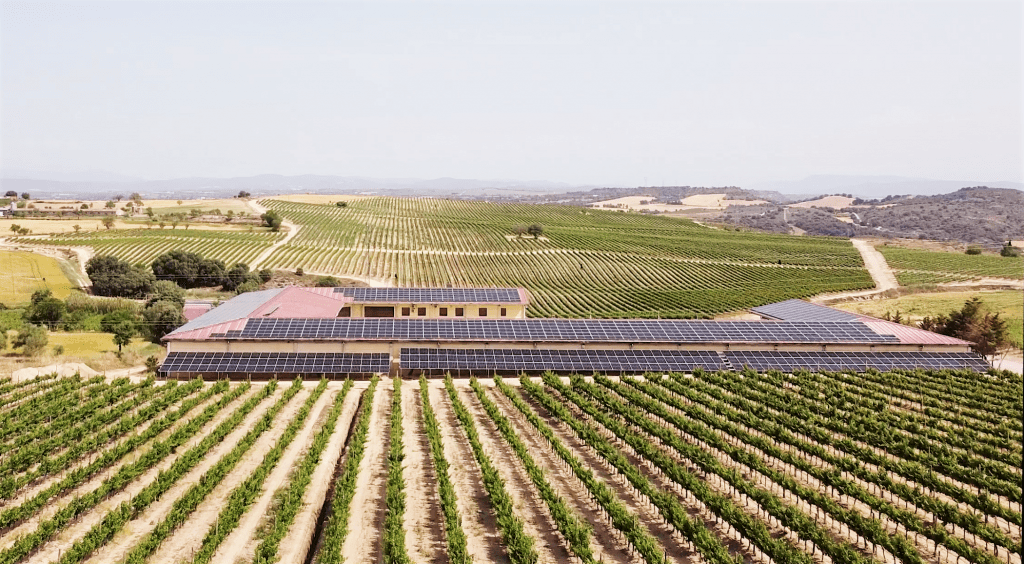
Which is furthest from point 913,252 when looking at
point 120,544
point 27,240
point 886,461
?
point 27,240

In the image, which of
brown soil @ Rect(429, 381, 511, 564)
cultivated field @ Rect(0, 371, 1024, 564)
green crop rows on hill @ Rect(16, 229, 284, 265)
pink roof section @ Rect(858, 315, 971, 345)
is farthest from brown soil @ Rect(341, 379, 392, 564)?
green crop rows on hill @ Rect(16, 229, 284, 265)

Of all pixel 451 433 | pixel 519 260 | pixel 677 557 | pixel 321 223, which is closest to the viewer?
pixel 677 557

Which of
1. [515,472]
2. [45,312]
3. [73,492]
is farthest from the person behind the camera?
[45,312]

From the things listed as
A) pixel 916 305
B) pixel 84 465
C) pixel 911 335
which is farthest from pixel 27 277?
pixel 916 305

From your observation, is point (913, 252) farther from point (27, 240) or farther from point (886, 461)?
point (27, 240)

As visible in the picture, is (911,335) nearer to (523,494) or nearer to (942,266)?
(523,494)

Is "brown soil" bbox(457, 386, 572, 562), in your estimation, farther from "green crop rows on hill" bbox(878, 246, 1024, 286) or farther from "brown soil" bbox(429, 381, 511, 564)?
"green crop rows on hill" bbox(878, 246, 1024, 286)
